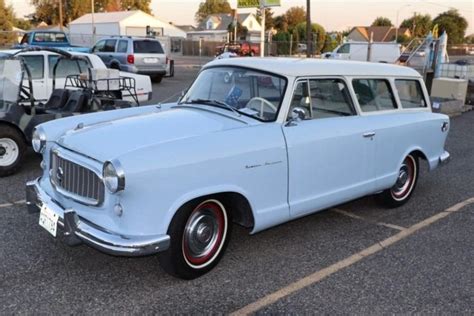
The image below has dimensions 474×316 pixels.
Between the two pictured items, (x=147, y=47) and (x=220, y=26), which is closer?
(x=147, y=47)

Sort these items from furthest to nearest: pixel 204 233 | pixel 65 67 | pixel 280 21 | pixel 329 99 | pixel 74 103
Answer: pixel 280 21
pixel 65 67
pixel 74 103
pixel 329 99
pixel 204 233

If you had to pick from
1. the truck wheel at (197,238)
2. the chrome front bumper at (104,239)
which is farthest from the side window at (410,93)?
the chrome front bumper at (104,239)

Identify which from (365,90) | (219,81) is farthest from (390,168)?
(219,81)

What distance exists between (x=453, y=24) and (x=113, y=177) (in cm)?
9698

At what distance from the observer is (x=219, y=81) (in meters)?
4.68

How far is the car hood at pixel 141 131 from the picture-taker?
3.47m

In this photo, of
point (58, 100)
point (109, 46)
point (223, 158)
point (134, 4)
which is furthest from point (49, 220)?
point (134, 4)

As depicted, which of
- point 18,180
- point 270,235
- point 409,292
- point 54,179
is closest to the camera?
point 409,292

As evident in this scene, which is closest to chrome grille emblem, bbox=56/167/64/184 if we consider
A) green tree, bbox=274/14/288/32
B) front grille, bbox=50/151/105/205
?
front grille, bbox=50/151/105/205

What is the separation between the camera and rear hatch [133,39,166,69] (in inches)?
743

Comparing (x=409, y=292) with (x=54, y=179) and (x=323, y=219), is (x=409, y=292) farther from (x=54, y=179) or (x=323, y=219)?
(x=54, y=179)

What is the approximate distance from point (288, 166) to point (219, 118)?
0.74 meters

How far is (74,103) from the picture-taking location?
7297mm

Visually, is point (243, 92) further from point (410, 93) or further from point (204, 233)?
point (410, 93)
